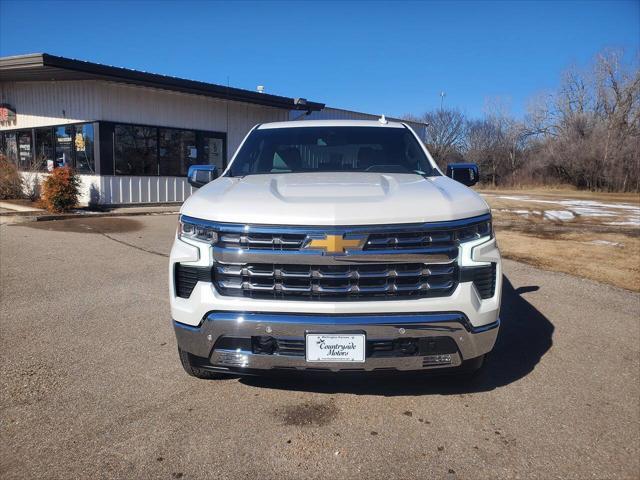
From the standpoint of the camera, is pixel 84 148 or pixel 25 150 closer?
pixel 84 148

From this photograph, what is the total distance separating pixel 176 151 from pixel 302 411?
15.2 metres

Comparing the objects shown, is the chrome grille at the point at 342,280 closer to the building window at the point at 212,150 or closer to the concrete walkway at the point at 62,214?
the concrete walkway at the point at 62,214

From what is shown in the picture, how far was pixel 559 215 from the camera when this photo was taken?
16.4 m

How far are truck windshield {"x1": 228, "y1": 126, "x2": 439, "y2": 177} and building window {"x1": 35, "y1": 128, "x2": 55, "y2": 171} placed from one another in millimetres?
14051

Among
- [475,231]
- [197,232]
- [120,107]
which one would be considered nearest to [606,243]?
[475,231]

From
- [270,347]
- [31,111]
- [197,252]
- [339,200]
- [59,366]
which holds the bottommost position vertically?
[59,366]

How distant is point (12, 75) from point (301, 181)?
16.0 meters

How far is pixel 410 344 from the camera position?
109 inches

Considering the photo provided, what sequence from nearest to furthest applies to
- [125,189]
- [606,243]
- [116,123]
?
[606,243] → [116,123] → [125,189]

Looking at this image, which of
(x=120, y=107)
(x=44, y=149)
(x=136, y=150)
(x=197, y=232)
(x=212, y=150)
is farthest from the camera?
(x=212, y=150)

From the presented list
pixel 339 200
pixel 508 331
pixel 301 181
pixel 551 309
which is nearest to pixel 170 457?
pixel 339 200

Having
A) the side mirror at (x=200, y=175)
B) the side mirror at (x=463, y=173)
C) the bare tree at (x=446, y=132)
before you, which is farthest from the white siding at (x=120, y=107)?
the bare tree at (x=446, y=132)

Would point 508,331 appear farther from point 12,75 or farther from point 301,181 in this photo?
point 12,75

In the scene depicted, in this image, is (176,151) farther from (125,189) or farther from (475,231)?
(475,231)
